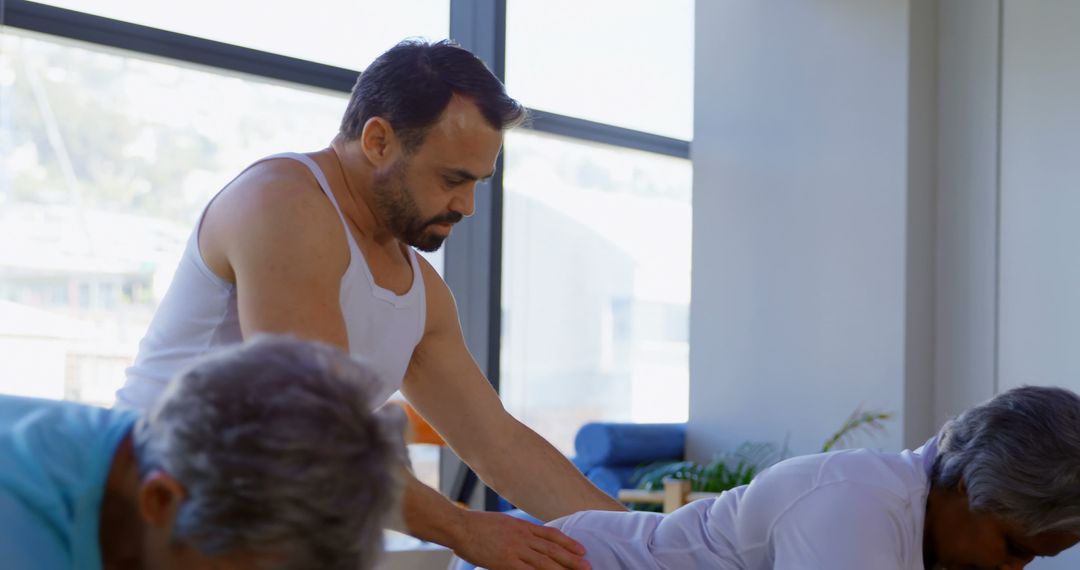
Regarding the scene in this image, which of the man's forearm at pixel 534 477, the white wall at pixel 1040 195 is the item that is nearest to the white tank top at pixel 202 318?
the man's forearm at pixel 534 477

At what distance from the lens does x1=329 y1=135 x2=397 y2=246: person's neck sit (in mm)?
1912

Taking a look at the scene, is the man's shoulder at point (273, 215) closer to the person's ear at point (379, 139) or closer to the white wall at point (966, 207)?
the person's ear at point (379, 139)

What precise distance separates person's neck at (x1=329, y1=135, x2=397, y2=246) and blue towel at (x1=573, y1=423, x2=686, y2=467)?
287cm

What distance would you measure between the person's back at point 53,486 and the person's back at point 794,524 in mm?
1001

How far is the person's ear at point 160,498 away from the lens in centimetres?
91

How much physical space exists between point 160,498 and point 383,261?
3.44 ft

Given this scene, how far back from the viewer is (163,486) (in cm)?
91

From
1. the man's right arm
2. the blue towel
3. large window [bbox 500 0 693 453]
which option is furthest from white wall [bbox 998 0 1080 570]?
the man's right arm

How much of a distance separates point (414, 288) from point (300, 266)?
0.28 metres

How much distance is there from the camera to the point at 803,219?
4.95 meters

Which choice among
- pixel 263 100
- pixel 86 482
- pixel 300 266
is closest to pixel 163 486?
pixel 86 482

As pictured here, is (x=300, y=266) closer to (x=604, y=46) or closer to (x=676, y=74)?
(x=604, y=46)

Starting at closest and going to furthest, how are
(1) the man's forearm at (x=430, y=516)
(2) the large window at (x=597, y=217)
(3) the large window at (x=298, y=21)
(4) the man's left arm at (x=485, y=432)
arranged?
(1) the man's forearm at (x=430, y=516)
(4) the man's left arm at (x=485, y=432)
(3) the large window at (x=298, y=21)
(2) the large window at (x=597, y=217)

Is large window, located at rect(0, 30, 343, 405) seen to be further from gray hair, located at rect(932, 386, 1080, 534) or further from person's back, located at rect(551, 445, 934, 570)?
gray hair, located at rect(932, 386, 1080, 534)
